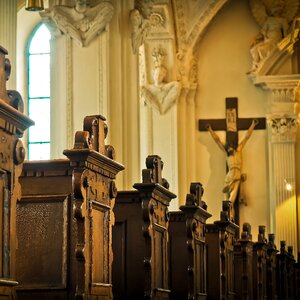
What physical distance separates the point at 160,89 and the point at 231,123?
6.51 feet

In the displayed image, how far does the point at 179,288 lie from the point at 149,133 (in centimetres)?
966

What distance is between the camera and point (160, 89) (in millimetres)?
18906

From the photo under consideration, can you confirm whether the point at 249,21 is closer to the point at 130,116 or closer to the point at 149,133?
the point at 149,133

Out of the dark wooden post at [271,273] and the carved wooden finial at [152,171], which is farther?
the dark wooden post at [271,273]

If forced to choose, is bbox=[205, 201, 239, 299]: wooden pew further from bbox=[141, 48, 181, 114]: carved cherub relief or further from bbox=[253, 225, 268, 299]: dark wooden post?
bbox=[141, 48, 181, 114]: carved cherub relief

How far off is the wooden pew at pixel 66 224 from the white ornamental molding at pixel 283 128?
43.0 feet

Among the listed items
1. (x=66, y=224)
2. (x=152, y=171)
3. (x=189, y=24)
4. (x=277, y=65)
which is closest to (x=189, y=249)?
(x=152, y=171)

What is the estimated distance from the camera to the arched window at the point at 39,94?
2027 centimetres

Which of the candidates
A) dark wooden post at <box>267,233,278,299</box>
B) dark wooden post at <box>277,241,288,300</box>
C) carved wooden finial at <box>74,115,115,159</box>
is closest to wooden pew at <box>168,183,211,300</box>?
carved wooden finial at <box>74,115,115,159</box>

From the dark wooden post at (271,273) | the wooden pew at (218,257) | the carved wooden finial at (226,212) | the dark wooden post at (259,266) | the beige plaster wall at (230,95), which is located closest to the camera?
the wooden pew at (218,257)

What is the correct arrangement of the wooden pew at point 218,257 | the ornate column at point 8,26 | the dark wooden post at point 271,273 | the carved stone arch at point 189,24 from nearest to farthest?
the ornate column at point 8,26
the wooden pew at point 218,257
the dark wooden post at point 271,273
the carved stone arch at point 189,24

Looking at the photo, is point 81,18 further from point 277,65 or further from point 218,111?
point 218,111

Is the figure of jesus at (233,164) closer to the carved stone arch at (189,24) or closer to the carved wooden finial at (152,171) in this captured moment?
the carved stone arch at (189,24)

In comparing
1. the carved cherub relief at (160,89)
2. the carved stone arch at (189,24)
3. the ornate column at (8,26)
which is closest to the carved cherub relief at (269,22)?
the carved stone arch at (189,24)
